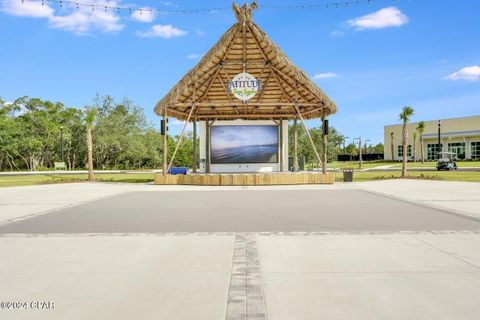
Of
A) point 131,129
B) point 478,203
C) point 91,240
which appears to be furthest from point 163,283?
point 131,129

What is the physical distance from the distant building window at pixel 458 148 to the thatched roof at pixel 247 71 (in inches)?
1946

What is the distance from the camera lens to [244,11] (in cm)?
1992

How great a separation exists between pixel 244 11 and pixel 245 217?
13914 millimetres

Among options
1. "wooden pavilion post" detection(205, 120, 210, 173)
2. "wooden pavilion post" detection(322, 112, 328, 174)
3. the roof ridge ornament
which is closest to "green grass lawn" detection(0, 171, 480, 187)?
"wooden pavilion post" detection(322, 112, 328, 174)

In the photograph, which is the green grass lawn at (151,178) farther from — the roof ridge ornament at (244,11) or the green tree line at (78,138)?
the green tree line at (78,138)

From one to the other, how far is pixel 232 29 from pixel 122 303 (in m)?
18.2

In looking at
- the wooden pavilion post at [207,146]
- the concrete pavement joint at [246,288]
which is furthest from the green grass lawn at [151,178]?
the concrete pavement joint at [246,288]

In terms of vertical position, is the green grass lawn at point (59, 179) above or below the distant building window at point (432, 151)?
below

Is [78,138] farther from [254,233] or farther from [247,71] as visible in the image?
[254,233]

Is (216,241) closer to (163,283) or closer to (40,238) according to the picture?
(163,283)

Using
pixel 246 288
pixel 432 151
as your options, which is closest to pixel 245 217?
pixel 246 288

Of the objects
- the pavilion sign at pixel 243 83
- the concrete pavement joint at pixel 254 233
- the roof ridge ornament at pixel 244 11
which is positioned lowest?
the concrete pavement joint at pixel 254 233

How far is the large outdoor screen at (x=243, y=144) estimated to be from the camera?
27.2 metres

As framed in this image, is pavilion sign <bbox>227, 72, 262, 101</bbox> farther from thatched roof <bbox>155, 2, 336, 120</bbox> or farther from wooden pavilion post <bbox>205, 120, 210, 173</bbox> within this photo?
wooden pavilion post <bbox>205, 120, 210, 173</bbox>
